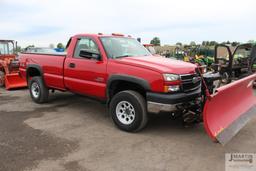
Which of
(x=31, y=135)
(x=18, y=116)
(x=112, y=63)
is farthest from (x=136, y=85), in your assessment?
(x=18, y=116)

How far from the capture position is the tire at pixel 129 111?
451 centimetres

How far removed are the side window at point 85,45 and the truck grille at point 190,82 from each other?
2068mm

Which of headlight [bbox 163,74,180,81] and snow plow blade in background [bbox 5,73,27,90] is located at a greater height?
headlight [bbox 163,74,180,81]

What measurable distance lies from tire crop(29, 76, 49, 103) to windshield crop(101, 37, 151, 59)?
8.64ft

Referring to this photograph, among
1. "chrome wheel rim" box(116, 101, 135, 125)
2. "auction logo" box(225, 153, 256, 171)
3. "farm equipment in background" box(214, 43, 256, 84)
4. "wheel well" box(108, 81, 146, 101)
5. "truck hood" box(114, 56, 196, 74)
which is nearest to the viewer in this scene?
"auction logo" box(225, 153, 256, 171)

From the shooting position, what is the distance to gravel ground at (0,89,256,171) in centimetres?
355

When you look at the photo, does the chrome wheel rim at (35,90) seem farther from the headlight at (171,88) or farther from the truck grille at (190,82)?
the truck grille at (190,82)

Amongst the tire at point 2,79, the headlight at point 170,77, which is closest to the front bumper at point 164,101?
the headlight at point 170,77

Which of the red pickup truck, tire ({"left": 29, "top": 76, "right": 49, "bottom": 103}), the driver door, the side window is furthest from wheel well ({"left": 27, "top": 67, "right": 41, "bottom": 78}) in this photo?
the side window

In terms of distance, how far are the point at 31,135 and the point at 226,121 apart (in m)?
3.66

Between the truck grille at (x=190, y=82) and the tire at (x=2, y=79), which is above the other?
the truck grille at (x=190, y=82)

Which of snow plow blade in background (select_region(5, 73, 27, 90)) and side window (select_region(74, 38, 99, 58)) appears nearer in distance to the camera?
side window (select_region(74, 38, 99, 58))

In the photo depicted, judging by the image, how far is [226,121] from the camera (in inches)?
167

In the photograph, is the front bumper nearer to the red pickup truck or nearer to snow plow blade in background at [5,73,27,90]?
the red pickup truck
